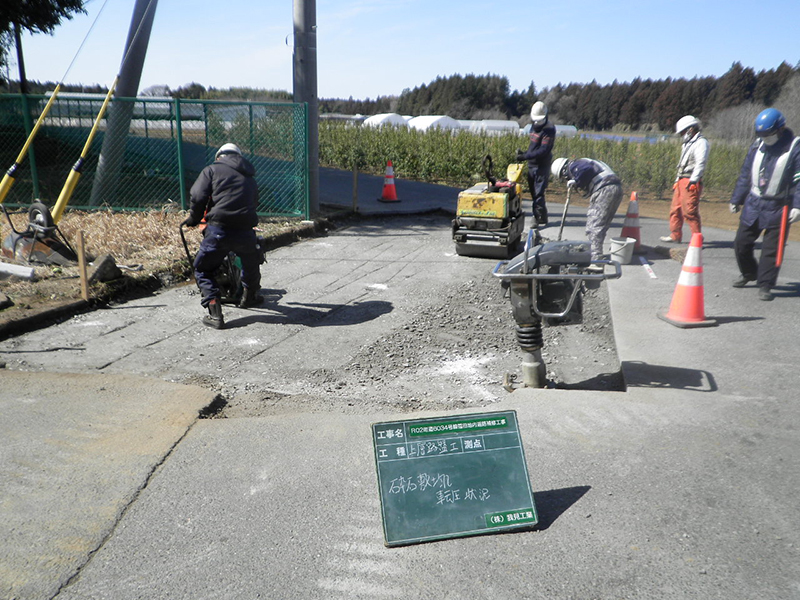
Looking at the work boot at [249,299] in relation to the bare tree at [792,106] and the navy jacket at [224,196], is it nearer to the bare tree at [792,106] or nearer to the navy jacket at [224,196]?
the navy jacket at [224,196]

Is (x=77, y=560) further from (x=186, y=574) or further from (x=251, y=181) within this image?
(x=251, y=181)

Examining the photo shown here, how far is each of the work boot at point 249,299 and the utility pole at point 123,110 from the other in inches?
235

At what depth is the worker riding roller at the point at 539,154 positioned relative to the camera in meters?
11.2

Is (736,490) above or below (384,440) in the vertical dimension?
below

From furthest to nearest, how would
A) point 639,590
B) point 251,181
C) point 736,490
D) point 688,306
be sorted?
point 251,181 → point 688,306 → point 736,490 → point 639,590

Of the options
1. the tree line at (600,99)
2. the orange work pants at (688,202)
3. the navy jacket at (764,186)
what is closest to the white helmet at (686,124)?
the orange work pants at (688,202)

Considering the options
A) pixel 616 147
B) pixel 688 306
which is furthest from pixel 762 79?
pixel 688 306

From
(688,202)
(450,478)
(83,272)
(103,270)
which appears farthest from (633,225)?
(450,478)

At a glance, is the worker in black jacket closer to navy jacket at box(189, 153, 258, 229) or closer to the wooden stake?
navy jacket at box(189, 153, 258, 229)

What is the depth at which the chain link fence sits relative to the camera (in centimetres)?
1138

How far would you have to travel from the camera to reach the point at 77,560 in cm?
297

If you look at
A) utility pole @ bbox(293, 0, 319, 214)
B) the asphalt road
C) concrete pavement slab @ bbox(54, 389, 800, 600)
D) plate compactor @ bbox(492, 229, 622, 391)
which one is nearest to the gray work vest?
the asphalt road

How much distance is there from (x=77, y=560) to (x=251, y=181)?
4.47m

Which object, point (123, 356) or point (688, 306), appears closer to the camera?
point (123, 356)
